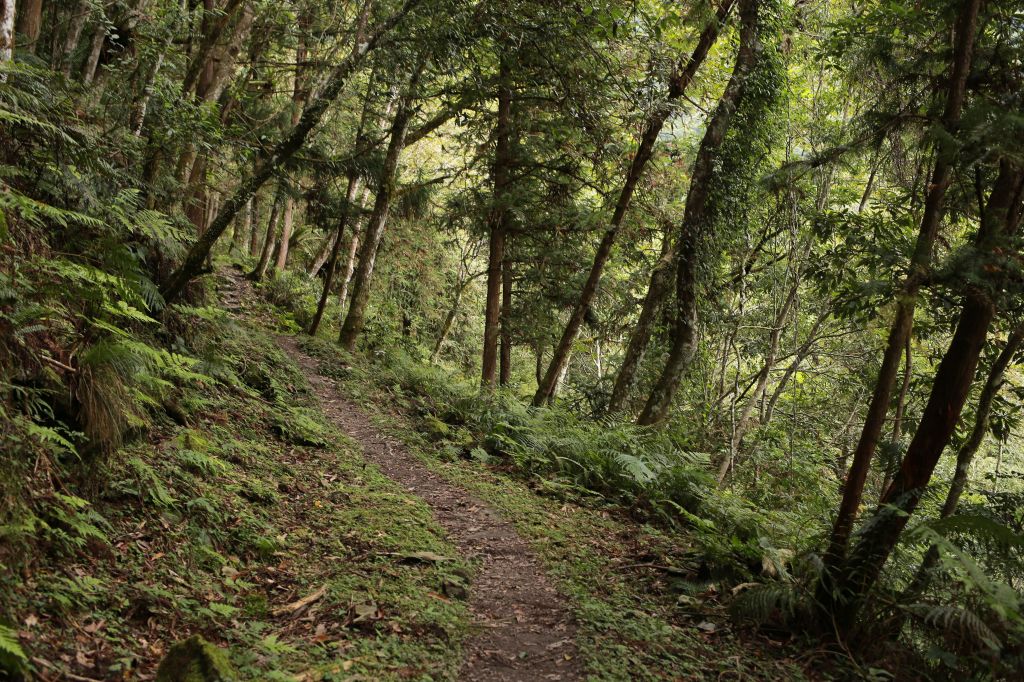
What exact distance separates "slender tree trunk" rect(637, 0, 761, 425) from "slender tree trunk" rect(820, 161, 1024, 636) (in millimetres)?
6983

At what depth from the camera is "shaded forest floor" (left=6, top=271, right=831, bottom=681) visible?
3895 mm

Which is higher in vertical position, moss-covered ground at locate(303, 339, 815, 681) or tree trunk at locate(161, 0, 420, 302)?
tree trunk at locate(161, 0, 420, 302)

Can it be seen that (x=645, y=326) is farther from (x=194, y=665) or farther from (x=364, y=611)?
(x=194, y=665)

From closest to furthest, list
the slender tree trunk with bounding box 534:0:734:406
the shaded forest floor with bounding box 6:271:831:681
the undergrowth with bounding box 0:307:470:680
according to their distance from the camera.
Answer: the undergrowth with bounding box 0:307:470:680
the shaded forest floor with bounding box 6:271:831:681
the slender tree trunk with bounding box 534:0:734:406

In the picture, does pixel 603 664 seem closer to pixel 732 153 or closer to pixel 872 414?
pixel 872 414

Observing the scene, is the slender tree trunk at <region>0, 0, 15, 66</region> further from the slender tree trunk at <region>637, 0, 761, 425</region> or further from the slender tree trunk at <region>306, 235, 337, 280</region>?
the slender tree trunk at <region>306, 235, 337, 280</region>

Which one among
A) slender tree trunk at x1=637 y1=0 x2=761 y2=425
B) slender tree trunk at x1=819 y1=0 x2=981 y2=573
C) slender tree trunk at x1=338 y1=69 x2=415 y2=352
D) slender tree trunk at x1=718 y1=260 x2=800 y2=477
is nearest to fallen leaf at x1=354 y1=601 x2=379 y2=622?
slender tree trunk at x1=819 y1=0 x2=981 y2=573

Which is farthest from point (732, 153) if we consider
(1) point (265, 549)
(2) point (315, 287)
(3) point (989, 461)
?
(3) point (989, 461)

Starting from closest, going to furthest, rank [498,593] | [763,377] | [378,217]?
1. [498,593]
2. [763,377]
3. [378,217]

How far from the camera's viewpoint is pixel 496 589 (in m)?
6.01

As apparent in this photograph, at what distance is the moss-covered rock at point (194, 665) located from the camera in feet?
10.8

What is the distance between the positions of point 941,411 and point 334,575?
5.03 metres

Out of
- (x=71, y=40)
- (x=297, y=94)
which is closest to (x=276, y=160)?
(x=71, y=40)

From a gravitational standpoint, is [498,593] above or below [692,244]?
below
